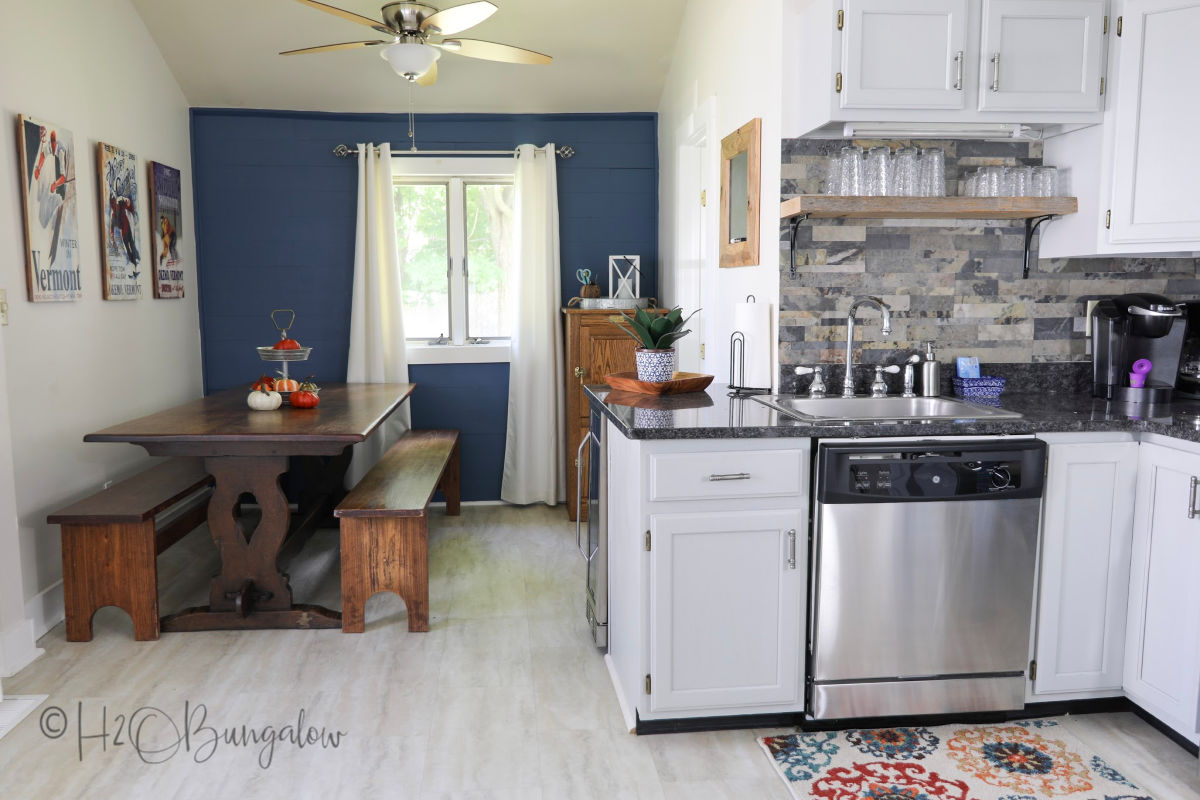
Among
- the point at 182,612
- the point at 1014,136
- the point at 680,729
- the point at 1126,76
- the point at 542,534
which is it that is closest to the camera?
the point at 680,729

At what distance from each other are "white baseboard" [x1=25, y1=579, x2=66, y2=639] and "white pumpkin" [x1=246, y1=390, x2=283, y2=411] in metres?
1.00

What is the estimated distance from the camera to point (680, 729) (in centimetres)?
257

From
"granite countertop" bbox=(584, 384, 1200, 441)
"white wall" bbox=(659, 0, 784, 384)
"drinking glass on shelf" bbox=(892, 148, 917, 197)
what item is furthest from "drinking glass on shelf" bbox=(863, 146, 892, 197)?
"granite countertop" bbox=(584, 384, 1200, 441)

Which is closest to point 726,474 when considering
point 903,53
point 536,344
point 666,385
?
point 666,385

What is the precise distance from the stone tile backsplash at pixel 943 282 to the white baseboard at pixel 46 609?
283 centimetres

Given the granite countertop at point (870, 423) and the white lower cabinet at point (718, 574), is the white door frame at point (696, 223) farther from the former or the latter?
the white lower cabinet at point (718, 574)

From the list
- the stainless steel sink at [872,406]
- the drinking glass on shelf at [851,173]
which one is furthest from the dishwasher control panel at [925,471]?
the drinking glass on shelf at [851,173]

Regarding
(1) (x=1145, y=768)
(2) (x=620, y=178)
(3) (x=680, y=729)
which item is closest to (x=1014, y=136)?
(1) (x=1145, y=768)

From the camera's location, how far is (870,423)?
248 centimetres

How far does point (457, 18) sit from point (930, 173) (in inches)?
71.7

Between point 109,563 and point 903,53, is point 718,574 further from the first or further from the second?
point 109,563

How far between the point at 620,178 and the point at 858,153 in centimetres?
254

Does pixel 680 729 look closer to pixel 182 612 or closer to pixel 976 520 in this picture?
pixel 976 520

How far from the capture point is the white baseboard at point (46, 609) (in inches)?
129
